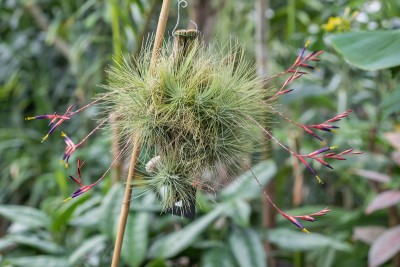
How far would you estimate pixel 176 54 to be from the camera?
0.55 meters

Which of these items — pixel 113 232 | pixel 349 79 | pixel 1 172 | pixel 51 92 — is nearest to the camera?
pixel 113 232

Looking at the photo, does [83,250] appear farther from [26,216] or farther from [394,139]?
[394,139]

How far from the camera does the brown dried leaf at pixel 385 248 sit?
1.31m

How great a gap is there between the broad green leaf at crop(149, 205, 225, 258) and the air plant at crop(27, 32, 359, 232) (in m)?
0.74

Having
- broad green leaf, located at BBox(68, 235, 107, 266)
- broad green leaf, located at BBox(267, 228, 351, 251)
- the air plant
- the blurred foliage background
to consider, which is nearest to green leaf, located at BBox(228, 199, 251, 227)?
the blurred foliage background

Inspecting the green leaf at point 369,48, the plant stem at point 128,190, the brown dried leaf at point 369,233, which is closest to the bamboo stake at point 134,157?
the plant stem at point 128,190

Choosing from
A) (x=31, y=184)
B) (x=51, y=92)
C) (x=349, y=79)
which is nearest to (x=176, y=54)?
(x=349, y=79)

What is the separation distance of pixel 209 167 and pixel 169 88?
10 centimetres

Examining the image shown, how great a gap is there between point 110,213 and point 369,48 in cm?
79

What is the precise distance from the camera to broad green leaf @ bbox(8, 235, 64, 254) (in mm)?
1438

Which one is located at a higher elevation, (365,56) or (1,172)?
(365,56)

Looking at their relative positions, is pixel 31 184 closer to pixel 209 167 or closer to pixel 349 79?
pixel 349 79

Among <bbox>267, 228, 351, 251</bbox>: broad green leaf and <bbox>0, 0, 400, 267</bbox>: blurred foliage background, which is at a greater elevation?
<bbox>0, 0, 400, 267</bbox>: blurred foliage background

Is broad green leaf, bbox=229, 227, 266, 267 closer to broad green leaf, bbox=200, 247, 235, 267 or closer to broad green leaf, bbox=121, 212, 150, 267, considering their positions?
broad green leaf, bbox=200, 247, 235, 267
